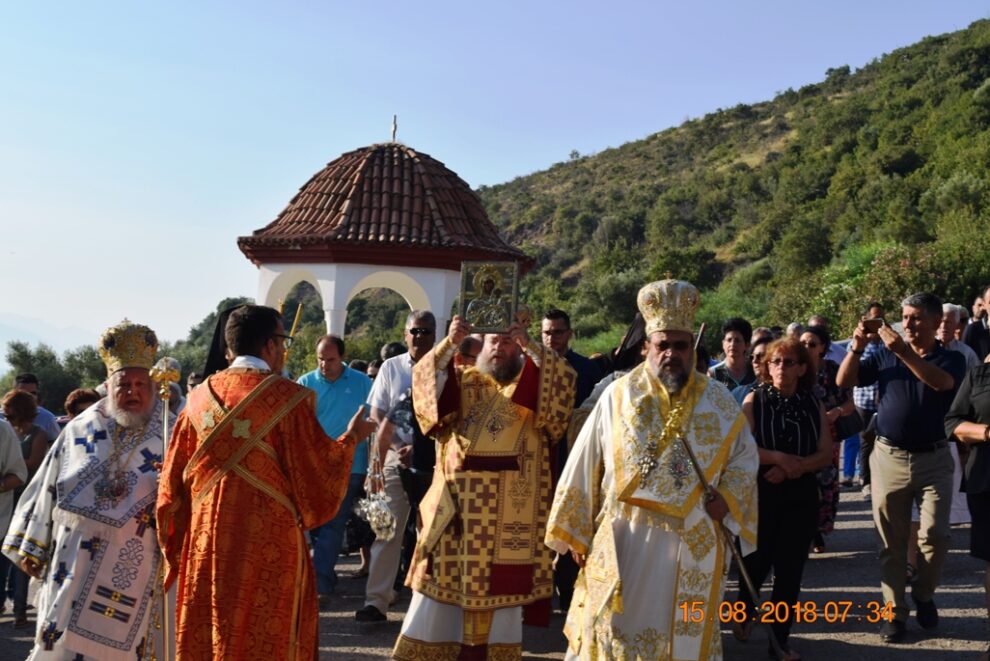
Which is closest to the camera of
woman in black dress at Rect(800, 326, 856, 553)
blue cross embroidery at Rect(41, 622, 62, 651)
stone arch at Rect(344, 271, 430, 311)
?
blue cross embroidery at Rect(41, 622, 62, 651)

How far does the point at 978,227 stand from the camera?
102 ft

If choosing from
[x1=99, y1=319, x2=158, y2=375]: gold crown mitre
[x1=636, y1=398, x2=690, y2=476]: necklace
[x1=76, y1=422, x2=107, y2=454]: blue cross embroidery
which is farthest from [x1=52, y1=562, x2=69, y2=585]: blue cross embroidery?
[x1=636, y1=398, x2=690, y2=476]: necklace

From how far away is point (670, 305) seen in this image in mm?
5336

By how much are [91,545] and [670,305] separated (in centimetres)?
311

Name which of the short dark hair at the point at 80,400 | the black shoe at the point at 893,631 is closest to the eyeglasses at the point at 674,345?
the black shoe at the point at 893,631

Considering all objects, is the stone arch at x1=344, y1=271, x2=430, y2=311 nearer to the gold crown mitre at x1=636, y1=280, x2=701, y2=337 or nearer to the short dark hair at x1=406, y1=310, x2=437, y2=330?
the short dark hair at x1=406, y1=310, x2=437, y2=330

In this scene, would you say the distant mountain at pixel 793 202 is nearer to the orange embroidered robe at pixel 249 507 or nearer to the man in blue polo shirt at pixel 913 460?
the man in blue polo shirt at pixel 913 460

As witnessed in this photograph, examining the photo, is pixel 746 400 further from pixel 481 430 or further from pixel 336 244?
pixel 336 244

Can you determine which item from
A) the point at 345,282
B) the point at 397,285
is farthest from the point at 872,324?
the point at 397,285

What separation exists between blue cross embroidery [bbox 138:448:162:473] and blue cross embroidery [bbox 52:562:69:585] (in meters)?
0.60

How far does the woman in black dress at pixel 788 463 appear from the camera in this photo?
258 inches

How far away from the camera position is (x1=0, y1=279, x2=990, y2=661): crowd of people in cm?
492

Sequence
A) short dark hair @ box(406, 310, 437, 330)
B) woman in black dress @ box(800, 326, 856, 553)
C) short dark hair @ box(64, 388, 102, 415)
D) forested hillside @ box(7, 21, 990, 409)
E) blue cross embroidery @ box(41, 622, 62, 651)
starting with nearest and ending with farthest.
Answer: blue cross embroidery @ box(41, 622, 62, 651) < woman in black dress @ box(800, 326, 856, 553) < short dark hair @ box(406, 310, 437, 330) < short dark hair @ box(64, 388, 102, 415) < forested hillside @ box(7, 21, 990, 409)

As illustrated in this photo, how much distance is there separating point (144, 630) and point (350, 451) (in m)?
1.55
